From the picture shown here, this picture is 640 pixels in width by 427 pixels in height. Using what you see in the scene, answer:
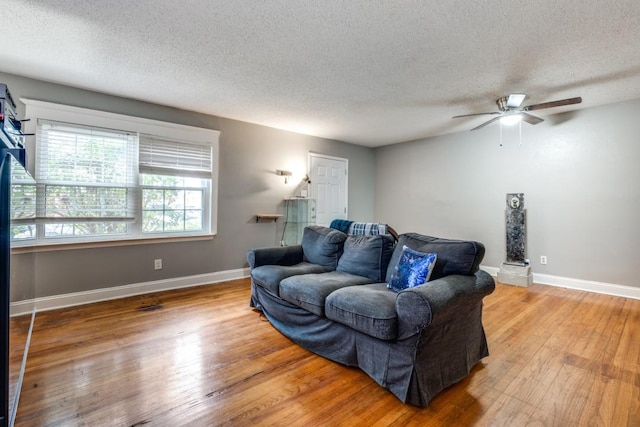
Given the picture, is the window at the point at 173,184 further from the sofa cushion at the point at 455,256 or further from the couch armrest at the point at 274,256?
the sofa cushion at the point at 455,256

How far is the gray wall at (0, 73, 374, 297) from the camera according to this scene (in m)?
3.22

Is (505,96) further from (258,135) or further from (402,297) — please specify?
(258,135)

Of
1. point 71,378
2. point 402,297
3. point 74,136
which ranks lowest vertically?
point 71,378

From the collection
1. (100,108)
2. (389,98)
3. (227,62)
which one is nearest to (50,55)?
(100,108)

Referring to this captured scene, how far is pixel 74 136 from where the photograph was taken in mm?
3312

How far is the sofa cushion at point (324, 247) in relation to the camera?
121 inches

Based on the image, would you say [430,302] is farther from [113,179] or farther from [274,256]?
[113,179]

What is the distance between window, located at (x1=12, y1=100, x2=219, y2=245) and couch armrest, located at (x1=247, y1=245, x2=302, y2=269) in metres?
1.44

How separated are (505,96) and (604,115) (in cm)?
159

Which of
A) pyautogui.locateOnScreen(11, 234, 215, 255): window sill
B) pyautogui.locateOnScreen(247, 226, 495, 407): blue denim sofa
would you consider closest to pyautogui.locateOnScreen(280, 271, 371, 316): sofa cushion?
pyautogui.locateOnScreen(247, 226, 495, 407): blue denim sofa

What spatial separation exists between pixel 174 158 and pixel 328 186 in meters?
2.75

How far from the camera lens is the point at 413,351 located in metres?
1.69

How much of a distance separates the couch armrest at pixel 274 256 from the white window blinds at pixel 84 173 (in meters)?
1.76

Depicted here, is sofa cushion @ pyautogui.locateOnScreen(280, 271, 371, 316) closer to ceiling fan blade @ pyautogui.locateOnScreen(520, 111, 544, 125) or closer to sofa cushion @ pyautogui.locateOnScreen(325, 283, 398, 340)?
sofa cushion @ pyautogui.locateOnScreen(325, 283, 398, 340)
